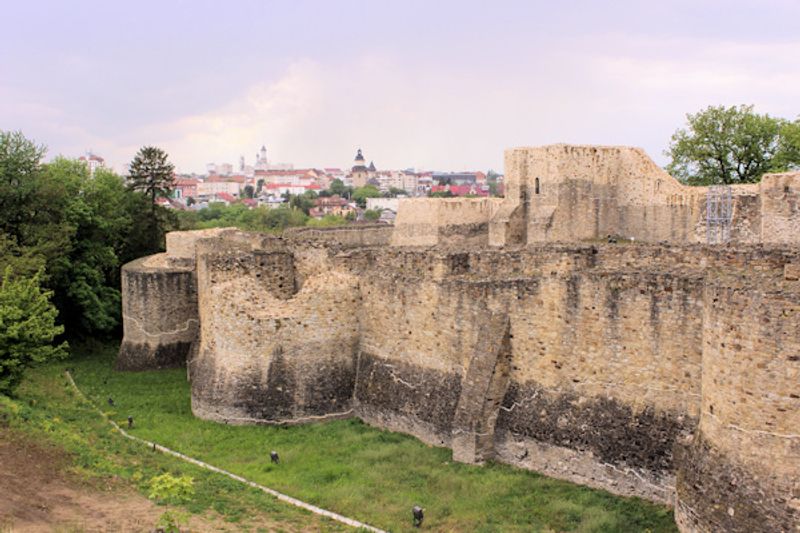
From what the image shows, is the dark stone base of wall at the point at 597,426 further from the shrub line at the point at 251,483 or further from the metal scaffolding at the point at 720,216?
the metal scaffolding at the point at 720,216

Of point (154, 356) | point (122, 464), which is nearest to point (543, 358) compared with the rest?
point (122, 464)

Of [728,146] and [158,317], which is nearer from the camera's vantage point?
[158,317]

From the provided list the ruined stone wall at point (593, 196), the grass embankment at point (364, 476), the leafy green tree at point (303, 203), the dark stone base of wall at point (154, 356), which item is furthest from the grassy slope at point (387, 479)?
the leafy green tree at point (303, 203)

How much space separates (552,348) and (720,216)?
38.5 feet

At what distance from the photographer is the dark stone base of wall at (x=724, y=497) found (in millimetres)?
11758

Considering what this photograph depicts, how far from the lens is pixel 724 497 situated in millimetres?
12438

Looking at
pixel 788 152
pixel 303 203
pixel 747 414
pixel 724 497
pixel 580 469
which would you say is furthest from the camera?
pixel 303 203

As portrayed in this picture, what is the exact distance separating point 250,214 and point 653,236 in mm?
93444

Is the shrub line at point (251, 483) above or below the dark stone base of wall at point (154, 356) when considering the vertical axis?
below

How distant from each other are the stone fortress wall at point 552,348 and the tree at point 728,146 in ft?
42.0

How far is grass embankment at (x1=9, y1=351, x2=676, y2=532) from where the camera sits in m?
14.9

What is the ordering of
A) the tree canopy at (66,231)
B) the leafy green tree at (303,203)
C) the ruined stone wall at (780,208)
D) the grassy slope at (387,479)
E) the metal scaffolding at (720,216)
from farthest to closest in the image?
the leafy green tree at (303,203) < the tree canopy at (66,231) < the metal scaffolding at (720,216) < the ruined stone wall at (780,208) < the grassy slope at (387,479)

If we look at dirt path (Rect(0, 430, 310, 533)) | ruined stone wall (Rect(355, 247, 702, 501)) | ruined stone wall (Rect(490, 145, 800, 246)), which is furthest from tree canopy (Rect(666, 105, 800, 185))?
dirt path (Rect(0, 430, 310, 533))

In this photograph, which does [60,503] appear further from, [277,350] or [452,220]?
[452,220]
